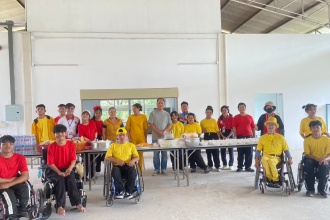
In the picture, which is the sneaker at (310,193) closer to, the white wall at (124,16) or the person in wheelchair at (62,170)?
the person in wheelchair at (62,170)

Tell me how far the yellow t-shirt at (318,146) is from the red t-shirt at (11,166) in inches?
135

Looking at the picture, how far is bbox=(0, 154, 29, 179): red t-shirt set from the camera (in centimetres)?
314

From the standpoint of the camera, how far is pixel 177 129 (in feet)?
18.3

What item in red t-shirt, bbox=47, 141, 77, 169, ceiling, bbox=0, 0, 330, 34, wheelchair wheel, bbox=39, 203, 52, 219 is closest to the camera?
wheelchair wheel, bbox=39, 203, 52, 219

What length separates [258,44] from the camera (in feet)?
28.0

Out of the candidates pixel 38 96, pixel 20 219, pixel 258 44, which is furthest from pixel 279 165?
pixel 38 96

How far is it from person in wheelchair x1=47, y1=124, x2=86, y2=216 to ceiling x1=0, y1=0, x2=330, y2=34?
17.5 feet

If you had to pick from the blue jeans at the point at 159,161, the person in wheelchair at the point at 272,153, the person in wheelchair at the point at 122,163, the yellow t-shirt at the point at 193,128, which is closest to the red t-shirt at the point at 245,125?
the yellow t-shirt at the point at 193,128

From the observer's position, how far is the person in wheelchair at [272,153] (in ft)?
13.2

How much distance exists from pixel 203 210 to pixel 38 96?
559 cm

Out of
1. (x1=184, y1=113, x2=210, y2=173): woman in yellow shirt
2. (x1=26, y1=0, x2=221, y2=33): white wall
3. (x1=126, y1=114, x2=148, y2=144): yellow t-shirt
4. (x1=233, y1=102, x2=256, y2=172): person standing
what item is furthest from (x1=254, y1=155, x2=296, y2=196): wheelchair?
(x1=26, y1=0, x2=221, y2=33): white wall

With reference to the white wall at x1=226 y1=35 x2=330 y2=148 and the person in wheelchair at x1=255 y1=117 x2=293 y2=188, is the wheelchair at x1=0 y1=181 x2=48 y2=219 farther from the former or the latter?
the white wall at x1=226 y1=35 x2=330 y2=148

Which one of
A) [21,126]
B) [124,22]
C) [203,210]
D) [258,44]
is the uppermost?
[124,22]

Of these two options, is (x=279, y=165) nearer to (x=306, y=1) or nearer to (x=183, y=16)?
(x=183, y=16)
